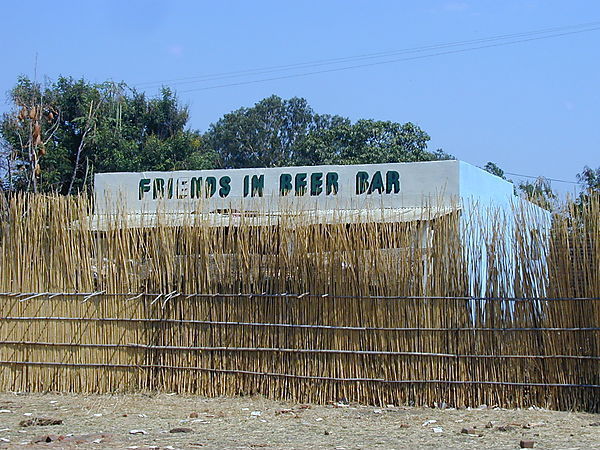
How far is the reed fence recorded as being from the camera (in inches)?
266

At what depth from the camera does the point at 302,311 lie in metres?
7.29

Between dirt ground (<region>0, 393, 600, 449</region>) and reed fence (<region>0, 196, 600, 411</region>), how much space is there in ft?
0.71

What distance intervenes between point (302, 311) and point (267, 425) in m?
1.18

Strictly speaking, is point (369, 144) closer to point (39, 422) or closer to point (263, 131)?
point (263, 131)

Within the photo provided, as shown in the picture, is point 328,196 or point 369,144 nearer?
point 328,196

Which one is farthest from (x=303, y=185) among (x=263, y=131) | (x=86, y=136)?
(x=263, y=131)

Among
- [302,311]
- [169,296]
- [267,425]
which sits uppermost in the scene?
[169,296]

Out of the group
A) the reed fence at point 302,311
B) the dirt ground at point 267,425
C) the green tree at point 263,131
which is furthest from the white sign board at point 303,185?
the green tree at point 263,131

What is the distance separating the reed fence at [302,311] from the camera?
6.75 meters

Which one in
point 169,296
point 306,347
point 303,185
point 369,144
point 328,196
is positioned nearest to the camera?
point 306,347

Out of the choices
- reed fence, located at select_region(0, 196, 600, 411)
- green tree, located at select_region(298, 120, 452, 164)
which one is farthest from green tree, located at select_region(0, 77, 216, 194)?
reed fence, located at select_region(0, 196, 600, 411)

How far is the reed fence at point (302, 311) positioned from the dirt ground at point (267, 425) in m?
0.22

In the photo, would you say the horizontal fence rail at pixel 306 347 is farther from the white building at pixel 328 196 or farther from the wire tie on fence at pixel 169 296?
the white building at pixel 328 196

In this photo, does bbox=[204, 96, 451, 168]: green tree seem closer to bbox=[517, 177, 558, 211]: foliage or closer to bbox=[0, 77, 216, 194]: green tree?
bbox=[0, 77, 216, 194]: green tree
